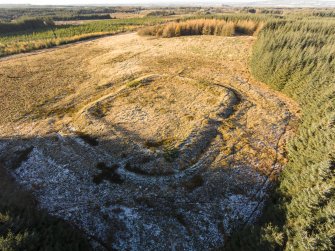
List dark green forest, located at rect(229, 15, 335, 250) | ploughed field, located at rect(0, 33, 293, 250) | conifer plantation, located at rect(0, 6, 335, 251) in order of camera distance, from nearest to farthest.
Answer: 1. dark green forest, located at rect(229, 15, 335, 250)
2. conifer plantation, located at rect(0, 6, 335, 251)
3. ploughed field, located at rect(0, 33, 293, 250)

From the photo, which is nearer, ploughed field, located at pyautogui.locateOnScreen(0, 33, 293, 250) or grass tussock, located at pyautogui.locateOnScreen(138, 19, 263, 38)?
ploughed field, located at pyautogui.locateOnScreen(0, 33, 293, 250)

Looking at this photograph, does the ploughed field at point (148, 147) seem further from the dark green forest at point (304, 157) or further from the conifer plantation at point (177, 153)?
the dark green forest at point (304, 157)

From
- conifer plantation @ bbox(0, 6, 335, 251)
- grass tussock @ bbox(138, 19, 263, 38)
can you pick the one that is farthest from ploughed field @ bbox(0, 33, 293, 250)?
grass tussock @ bbox(138, 19, 263, 38)

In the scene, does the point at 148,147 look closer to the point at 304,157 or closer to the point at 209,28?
the point at 304,157

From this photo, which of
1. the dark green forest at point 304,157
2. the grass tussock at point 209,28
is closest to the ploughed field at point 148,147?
the dark green forest at point 304,157

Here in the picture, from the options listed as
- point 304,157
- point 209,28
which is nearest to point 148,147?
point 304,157

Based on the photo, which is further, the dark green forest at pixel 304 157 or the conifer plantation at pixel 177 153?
the conifer plantation at pixel 177 153

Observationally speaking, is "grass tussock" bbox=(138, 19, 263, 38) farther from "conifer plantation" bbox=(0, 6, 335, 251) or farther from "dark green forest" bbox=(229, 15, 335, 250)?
"dark green forest" bbox=(229, 15, 335, 250)

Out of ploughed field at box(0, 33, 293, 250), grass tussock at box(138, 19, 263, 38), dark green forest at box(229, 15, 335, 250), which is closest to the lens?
dark green forest at box(229, 15, 335, 250)

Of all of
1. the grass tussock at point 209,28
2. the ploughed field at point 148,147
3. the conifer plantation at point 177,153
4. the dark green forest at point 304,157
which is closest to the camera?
the dark green forest at point 304,157

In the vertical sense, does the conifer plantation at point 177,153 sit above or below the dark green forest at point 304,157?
below
